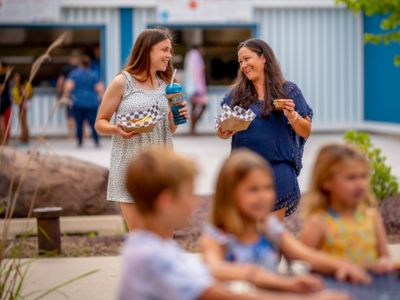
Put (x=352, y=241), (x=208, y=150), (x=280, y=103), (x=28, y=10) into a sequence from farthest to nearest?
(x=28, y=10), (x=208, y=150), (x=280, y=103), (x=352, y=241)

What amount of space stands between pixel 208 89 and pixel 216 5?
2054 millimetres

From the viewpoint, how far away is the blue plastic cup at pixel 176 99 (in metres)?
6.20

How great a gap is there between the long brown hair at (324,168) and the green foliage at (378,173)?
5977 millimetres

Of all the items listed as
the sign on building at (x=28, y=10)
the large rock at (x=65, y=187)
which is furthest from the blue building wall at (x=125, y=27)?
the large rock at (x=65, y=187)

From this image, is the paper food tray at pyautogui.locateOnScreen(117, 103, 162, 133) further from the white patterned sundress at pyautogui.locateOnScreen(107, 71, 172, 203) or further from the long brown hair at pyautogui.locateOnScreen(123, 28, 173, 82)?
the long brown hair at pyautogui.locateOnScreen(123, 28, 173, 82)

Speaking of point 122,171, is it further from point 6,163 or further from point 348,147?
point 6,163

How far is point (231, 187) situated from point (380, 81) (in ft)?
68.2

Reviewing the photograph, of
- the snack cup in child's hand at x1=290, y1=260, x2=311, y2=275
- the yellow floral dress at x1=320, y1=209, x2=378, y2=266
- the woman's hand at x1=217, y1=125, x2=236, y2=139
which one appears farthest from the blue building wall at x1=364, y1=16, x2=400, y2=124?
the snack cup in child's hand at x1=290, y1=260, x2=311, y2=275

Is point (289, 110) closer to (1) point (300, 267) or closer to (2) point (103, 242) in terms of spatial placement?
(1) point (300, 267)

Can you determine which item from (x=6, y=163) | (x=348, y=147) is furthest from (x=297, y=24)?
(x=348, y=147)

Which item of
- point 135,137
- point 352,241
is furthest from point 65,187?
point 352,241

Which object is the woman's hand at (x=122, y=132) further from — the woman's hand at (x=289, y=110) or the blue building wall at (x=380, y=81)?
the blue building wall at (x=380, y=81)

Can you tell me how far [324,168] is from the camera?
153 inches

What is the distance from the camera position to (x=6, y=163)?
936 centimetres
